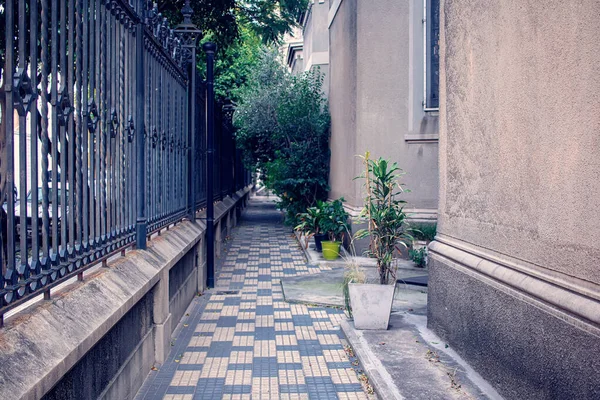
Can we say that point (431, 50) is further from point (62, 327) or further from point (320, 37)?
point (320, 37)

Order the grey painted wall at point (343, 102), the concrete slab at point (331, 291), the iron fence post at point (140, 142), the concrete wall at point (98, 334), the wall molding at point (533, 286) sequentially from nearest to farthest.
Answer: the concrete wall at point (98, 334) < the wall molding at point (533, 286) < the iron fence post at point (140, 142) < the concrete slab at point (331, 291) < the grey painted wall at point (343, 102)

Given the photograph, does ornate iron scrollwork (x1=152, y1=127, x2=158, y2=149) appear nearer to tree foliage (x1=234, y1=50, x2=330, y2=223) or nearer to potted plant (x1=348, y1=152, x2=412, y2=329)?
potted plant (x1=348, y1=152, x2=412, y2=329)

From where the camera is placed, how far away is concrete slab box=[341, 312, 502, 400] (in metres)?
4.65

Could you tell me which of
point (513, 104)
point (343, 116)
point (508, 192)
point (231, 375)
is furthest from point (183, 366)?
point (343, 116)

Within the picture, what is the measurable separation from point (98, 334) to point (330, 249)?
8.76m

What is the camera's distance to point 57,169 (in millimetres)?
3301

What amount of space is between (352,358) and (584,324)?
2832 millimetres

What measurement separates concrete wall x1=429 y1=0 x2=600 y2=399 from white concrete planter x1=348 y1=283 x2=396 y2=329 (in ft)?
2.03

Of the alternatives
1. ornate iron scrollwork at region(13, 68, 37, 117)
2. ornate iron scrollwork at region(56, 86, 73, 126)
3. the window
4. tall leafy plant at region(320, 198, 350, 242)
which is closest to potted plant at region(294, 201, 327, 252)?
tall leafy plant at region(320, 198, 350, 242)

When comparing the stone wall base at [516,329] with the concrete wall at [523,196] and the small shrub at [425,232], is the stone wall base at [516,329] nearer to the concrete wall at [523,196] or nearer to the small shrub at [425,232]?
the concrete wall at [523,196]

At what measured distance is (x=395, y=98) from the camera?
39.0ft

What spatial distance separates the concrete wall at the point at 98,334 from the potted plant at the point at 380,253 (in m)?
2.10

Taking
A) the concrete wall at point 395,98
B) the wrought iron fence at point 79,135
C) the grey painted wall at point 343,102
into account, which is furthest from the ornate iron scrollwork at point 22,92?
the grey painted wall at point 343,102

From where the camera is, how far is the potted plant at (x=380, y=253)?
6.56 m
